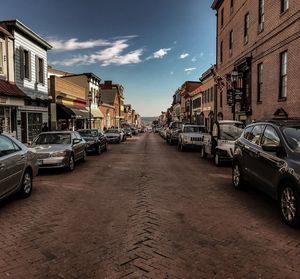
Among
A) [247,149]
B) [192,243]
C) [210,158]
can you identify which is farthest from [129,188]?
[210,158]

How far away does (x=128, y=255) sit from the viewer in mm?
4273

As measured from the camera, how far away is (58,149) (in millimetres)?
11445

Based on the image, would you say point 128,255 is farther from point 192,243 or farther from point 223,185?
point 223,185

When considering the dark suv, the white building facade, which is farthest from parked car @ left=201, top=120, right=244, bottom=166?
the white building facade

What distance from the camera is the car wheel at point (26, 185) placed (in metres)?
7.44

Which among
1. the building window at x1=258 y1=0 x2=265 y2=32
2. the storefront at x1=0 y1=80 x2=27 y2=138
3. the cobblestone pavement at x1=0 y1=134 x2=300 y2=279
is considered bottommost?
the cobblestone pavement at x1=0 y1=134 x2=300 y2=279

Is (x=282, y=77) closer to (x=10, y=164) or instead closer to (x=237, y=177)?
(x=237, y=177)

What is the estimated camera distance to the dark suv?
17.6 feet

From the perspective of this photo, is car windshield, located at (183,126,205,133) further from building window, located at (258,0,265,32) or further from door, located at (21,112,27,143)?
door, located at (21,112,27,143)

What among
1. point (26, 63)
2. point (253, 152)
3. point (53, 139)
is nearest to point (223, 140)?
point (253, 152)

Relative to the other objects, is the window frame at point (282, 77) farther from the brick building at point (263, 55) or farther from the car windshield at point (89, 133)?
the car windshield at point (89, 133)

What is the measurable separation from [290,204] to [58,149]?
821 centimetres

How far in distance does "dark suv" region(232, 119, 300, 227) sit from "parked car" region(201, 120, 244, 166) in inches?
175

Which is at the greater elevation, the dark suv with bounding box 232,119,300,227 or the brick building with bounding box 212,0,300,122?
the brick building with bounding box 212,0,300,122
